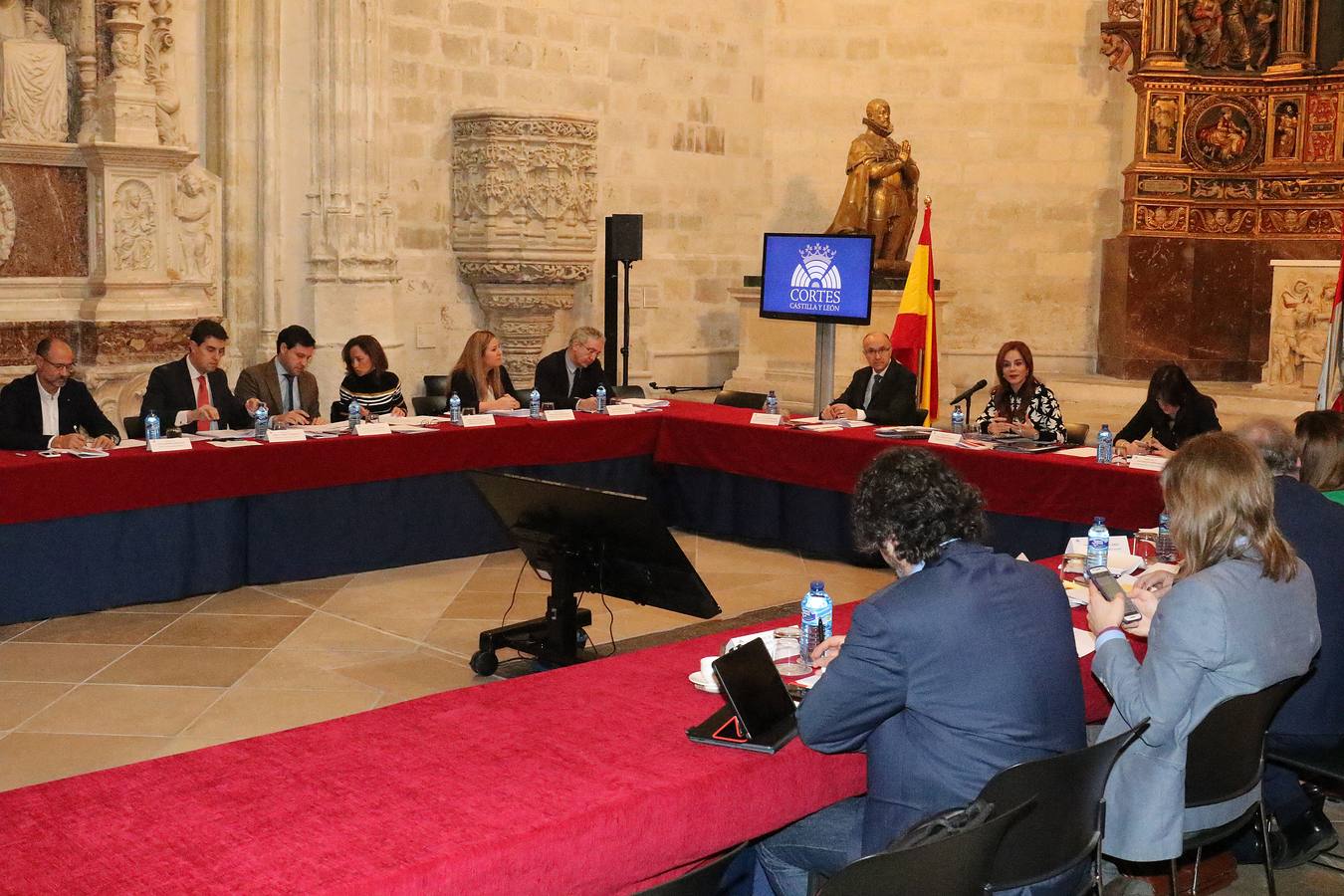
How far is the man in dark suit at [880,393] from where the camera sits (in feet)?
23.7

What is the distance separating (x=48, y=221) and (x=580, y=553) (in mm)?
5039

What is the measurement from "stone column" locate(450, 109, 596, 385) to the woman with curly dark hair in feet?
13.6

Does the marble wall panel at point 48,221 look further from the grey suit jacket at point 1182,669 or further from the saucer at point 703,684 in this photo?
the grey suit jacket at point 1182,669

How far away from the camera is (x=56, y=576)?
5.48 metres

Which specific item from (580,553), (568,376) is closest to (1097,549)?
(580,553)

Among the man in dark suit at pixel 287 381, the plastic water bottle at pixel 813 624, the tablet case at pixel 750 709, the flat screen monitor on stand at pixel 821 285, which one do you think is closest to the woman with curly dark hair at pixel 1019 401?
the flat screen monitor on stand at pixel 821 285

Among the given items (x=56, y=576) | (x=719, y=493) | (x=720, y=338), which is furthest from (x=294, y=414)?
(x=720, y=338)

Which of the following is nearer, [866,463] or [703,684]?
[703,684]

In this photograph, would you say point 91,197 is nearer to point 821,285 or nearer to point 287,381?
point 287,381

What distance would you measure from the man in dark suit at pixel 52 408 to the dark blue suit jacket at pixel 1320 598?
4309mm

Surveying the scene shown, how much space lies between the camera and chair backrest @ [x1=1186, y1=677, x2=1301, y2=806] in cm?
285

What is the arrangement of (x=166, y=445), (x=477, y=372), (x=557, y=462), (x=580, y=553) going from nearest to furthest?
1. (x=580, y=553)
2. (x=166, y=445)
3. (x=557, y=462)
4. (x=477, y=372)

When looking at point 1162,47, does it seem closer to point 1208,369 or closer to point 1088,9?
point 1088,9

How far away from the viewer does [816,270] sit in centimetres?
882
